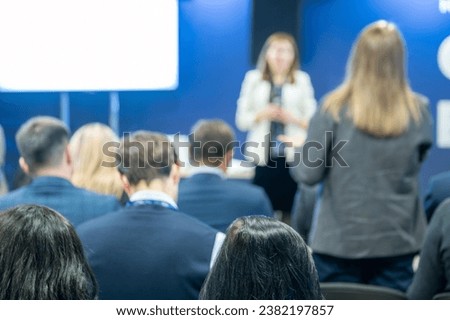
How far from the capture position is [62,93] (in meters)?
6.23

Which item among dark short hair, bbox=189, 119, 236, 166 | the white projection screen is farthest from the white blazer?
dark short hair, bbox=189, 119, 236, 166

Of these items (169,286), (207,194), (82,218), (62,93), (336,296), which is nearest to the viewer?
(336,296)

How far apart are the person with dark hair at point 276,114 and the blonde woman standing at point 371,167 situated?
1.67 m

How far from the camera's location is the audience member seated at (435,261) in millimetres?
2246

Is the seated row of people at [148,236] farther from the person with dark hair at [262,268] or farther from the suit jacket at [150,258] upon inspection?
the person with dark hair at [262,268]

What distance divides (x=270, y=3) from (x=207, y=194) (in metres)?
3.00

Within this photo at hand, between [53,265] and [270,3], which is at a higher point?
[270,3]

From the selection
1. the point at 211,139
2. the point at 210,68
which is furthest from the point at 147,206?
the point at 210,68

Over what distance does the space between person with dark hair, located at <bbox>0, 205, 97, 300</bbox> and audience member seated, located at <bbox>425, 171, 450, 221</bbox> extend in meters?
1.98

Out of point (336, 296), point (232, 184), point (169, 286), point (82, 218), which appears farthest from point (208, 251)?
point (232, 184)

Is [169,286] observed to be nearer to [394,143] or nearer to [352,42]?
[394,143]

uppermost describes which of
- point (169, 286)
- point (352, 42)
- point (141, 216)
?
point (352, 42)
